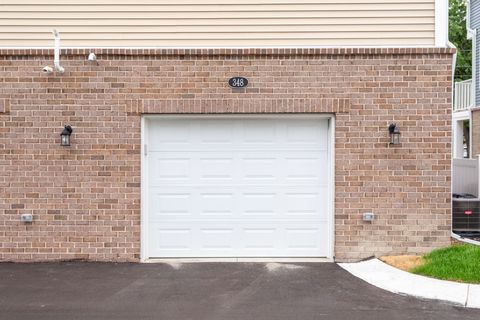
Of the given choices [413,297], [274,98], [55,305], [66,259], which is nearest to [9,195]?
[66,259]

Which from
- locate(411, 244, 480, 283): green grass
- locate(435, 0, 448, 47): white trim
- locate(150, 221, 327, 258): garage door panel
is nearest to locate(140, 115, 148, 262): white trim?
locate(150, 221, 327, 258): garage door panel

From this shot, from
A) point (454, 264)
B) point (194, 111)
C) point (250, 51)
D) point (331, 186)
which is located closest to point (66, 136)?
point (194, 111)

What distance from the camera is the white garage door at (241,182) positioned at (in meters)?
9.30

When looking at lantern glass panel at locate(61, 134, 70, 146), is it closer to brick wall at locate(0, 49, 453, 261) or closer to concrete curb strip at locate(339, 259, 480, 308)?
brick wall at locate(0, 49, 453, 261)

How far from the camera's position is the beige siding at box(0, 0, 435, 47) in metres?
9.11

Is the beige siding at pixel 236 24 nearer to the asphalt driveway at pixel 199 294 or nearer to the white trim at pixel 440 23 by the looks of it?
the white trim at pixel 440 23

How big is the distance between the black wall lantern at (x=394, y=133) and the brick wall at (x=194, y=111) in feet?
0.36

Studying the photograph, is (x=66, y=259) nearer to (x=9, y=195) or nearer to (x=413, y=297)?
(x=9, y=195)

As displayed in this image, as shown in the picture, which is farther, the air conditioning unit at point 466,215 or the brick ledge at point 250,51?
the air conditioning unit at point 466,215

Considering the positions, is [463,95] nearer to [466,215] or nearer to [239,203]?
[466,215]

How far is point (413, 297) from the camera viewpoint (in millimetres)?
7168

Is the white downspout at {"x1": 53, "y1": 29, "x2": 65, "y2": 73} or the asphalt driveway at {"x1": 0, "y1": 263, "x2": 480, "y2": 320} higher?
the white downspout at {"x1": 53, "y1": 29, "x2": 65, "y2": 73}

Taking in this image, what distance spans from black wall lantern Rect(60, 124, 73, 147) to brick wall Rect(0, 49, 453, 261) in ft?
0.34

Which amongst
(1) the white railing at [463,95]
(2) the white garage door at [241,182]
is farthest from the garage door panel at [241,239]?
(1) the white railing at [463,95]
